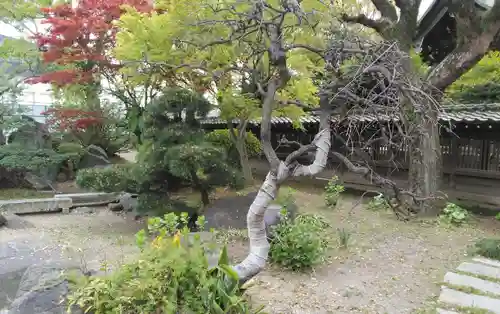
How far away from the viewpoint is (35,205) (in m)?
10.9

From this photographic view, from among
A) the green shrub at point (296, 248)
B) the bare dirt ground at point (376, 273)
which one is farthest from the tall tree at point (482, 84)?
the green shrub at point (296, 248)

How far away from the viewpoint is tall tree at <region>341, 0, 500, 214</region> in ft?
25.6

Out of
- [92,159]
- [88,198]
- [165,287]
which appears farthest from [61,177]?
[165,287]

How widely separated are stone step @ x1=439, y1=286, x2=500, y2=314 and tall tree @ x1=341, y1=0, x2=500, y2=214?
3652 mm

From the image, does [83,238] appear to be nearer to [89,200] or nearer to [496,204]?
[89,200]

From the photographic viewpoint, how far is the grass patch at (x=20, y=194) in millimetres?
12859

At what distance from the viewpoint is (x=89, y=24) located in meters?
10.8

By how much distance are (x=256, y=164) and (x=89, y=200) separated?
246 inches

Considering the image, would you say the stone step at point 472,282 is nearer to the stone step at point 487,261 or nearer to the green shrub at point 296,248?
the stone step at point 487,261

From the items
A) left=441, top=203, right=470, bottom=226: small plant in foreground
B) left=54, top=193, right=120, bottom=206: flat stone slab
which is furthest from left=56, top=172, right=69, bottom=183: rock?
left=441, top=203, right=470, bottom=226: small plant in foreground

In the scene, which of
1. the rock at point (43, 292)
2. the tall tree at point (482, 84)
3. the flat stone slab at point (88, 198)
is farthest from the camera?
the flat stone slab at point (88, 198)

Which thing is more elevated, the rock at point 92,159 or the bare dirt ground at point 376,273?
the rock at point 92,159

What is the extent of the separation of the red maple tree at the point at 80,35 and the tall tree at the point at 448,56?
5867 mm

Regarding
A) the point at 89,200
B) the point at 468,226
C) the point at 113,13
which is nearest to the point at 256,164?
the point at 89,200
